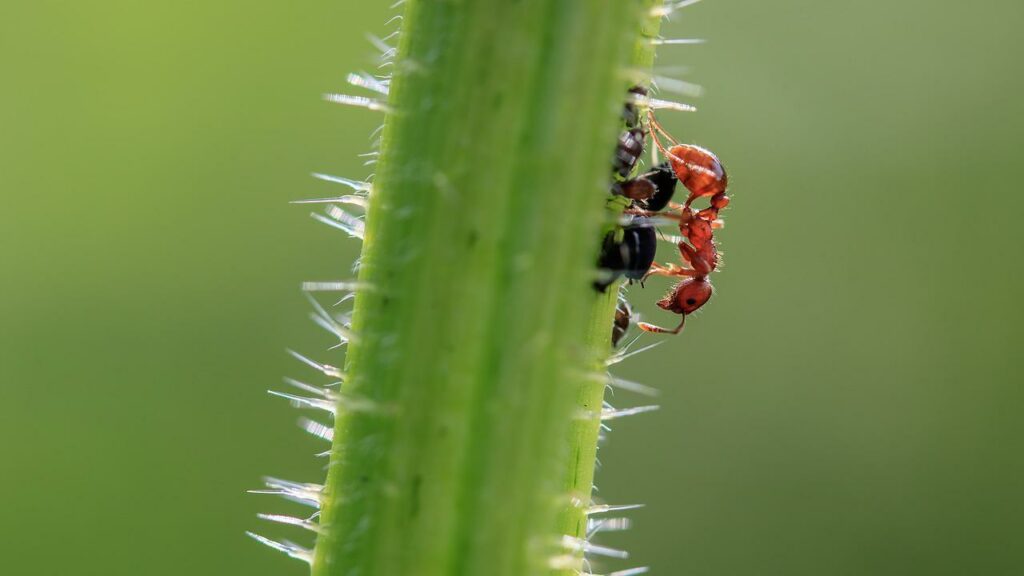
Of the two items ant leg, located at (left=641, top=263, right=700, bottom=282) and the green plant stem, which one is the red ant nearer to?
ant leg, located at (left=641, top=263, right=700, bottom=282)

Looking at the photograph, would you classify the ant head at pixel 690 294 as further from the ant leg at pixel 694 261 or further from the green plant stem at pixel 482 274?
the green plant stem at pixel 482 274

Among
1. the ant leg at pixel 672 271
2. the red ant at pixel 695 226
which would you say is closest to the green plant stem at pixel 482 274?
the red ant at pixel 695 226

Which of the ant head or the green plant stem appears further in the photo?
the ant head

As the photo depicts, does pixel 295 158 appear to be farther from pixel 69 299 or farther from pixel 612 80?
pixel 612 80

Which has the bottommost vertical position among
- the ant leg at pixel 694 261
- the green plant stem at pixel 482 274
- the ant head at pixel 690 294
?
the green plant stem at pixel 482 274

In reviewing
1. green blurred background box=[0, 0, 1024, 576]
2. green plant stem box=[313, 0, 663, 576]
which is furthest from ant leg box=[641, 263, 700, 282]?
green blurred background box=[0, 0, 1024, 576]

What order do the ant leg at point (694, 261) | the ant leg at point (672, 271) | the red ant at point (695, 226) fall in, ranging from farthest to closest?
the ant leg at point (694, 261) → the ant leg at point (672, 271) → the red ant at point (695, 226)
